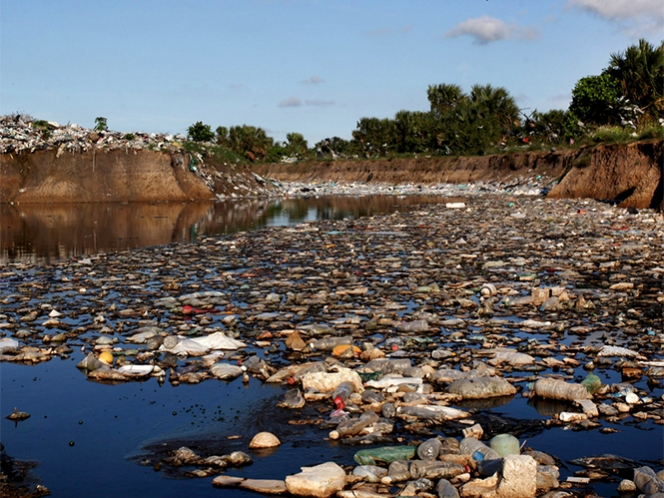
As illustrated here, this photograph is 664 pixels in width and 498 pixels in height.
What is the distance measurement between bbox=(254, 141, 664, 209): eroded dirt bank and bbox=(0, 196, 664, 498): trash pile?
35.8ft

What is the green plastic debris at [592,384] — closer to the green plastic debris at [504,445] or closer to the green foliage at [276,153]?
the green plastic debris at [504,445]

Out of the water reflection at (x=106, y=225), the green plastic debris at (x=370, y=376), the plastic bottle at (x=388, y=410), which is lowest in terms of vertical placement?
the plastic bottle at (x=388, y=410)

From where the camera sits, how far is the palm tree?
3344cm

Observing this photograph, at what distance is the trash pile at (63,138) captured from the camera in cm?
2602

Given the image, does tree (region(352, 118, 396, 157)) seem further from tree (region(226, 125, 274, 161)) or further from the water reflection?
the water reflection

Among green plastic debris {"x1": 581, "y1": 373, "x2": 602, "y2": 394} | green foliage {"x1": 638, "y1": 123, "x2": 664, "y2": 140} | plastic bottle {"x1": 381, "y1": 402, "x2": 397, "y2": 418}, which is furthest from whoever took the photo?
green foliage {"x1": 638, "y1": 123, "x2": 664, "y2": 140}

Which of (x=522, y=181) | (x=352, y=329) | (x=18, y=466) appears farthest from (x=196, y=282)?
(x=522, y=181)

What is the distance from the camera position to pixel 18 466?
3381 millimetres

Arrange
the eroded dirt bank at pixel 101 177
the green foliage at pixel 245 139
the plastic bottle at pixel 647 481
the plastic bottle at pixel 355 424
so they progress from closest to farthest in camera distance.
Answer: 1. the plastic bottle at pixel 647 481
2. the plastic bottle at pixel 355 424
3. the eroded dirt bank at pixel 101 177
4. the green foliage at pixel 245 139

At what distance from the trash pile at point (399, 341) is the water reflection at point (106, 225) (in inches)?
64.2

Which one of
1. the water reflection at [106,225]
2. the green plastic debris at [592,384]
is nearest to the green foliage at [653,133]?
the water reflection at [106,225]

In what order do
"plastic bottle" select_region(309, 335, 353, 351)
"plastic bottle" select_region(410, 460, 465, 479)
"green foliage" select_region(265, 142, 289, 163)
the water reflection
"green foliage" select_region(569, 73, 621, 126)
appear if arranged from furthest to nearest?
"green foliage" select_region(265, 142, 289, 163) → "green foliage" select_region(569, 73, 621, 126) → the water reflection → "plastic bottle" select_region(309, 335, 353, 351) → "plastic bottle" select_region(410, 460, 465, 479)

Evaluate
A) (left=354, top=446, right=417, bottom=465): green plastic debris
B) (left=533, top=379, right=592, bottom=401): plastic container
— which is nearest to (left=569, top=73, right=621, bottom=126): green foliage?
(left=533, top=379, right=592, bottom=401): plastic container

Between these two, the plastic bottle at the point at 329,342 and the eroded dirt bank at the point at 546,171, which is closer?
the plastic bottle at the point at 329,342
